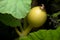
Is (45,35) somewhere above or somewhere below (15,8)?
below

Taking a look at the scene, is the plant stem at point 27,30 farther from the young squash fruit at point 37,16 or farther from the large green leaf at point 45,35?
the large green leaf at point 45,35

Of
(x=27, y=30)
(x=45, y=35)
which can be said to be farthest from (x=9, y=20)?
(x=45, y=35)

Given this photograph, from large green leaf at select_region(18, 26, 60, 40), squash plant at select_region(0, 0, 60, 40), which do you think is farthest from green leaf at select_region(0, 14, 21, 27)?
large green leaf at select_region(18, 26, 60, 40)

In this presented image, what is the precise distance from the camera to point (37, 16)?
0.66 meters

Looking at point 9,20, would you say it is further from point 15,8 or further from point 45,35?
point 45,35

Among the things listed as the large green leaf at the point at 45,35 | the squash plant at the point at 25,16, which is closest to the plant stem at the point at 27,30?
the squash plant at the point at 25,16

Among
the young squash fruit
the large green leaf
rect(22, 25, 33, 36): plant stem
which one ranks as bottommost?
the large green leaf

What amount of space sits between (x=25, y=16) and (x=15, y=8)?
0.05 meters

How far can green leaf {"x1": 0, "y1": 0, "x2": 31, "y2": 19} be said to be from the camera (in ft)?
2.06

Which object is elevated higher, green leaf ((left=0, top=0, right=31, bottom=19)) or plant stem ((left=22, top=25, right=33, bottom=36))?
green leaf ((left=0, top=0, right=31, bottom=19))

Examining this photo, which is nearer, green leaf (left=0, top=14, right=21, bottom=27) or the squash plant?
the squash plant

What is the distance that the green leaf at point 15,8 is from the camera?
63cm

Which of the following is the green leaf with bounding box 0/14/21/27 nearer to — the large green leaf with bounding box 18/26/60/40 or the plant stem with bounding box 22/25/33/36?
the plant stem with bounding box 22/25/33/36

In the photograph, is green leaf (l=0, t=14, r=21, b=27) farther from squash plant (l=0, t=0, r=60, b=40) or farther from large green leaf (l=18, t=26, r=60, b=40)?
large green leaf (l=18, t=26, r=60, b=40)
